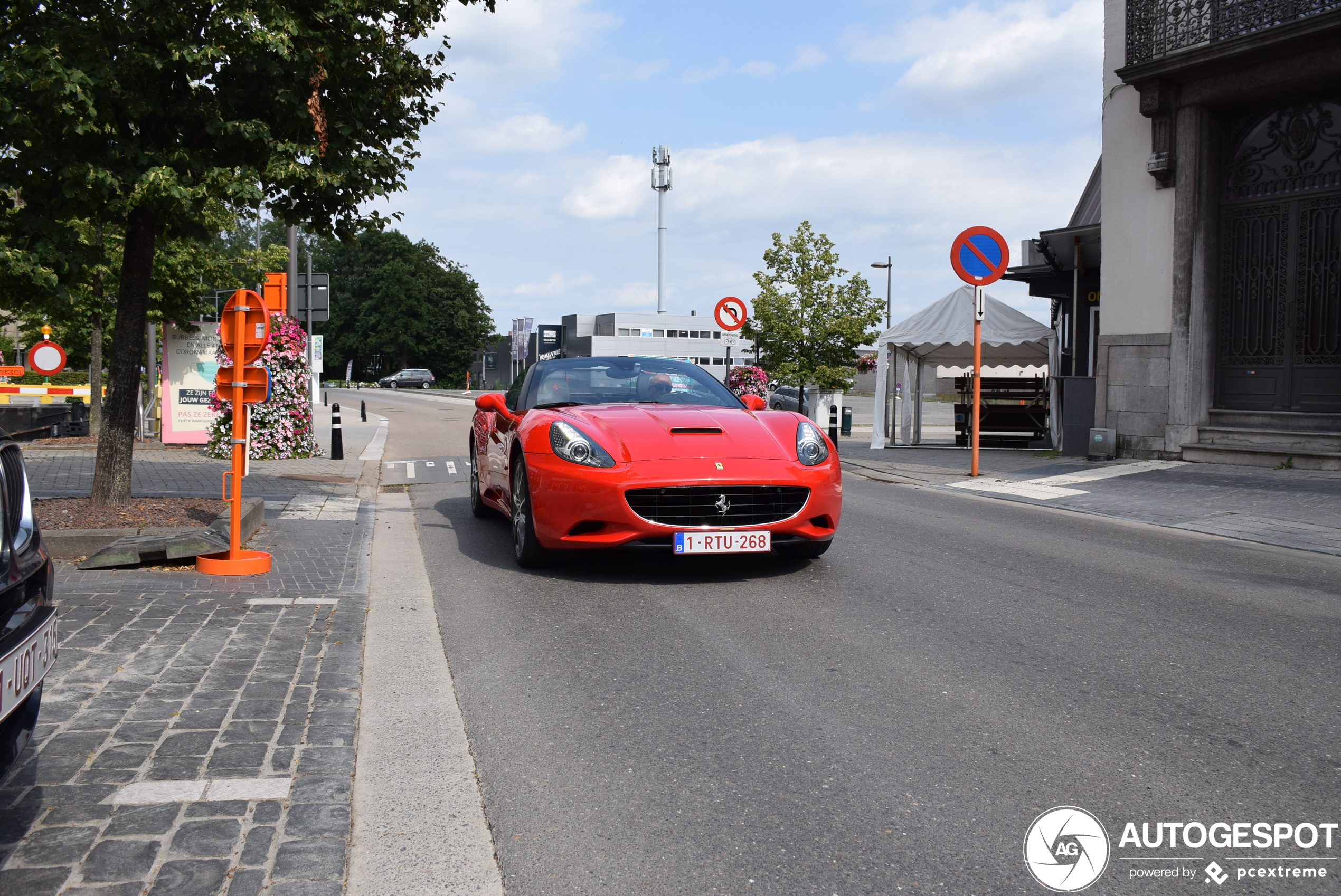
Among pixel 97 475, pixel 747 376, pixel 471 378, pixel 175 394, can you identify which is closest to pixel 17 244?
pixel 97 475

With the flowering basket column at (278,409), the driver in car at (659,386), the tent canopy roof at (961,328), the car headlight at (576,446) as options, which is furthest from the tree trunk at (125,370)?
the tent canopy roof at (961,328)

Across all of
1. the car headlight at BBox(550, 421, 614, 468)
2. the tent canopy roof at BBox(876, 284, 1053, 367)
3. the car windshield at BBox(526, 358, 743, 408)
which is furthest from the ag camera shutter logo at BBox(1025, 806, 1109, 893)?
the tent canopy roof at BBox(876, 284, 1053, 367)

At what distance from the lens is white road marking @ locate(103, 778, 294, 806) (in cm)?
305

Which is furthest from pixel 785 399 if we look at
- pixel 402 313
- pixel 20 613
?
pixel 402 313

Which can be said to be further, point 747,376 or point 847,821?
Answer: point 747,376

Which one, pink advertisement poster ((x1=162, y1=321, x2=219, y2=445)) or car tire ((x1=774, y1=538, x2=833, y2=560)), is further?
pink advertisement poster ((x1=162, y1=321, x2=219, y2=445))

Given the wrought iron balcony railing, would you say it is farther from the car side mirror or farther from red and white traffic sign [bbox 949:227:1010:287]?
the car side mirror

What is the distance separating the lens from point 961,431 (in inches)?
880

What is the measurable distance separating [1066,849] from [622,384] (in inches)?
215

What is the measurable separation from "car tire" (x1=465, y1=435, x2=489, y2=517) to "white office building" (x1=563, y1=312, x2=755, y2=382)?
71525mm

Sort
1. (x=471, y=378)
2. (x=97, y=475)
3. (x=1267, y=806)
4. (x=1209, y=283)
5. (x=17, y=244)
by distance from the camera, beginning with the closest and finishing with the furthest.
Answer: (x=1267, y=806)
(x=17, y=244)
(x=97, y=475)
(x=1209, y=283)
(x=471, y=378)

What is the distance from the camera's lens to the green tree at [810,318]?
2517 centimetres

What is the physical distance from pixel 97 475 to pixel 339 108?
335 centimetres

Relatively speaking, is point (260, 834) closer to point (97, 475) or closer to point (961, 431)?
point (97, 475)
